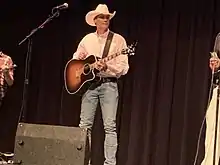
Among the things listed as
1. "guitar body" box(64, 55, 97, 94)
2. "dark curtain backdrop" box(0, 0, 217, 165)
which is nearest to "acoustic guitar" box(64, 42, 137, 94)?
"guitar body" box(64, 55, 97, 94)

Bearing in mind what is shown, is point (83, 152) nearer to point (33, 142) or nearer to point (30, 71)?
point (33, 142)

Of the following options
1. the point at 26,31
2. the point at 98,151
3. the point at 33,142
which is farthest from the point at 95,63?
the point at 26,31

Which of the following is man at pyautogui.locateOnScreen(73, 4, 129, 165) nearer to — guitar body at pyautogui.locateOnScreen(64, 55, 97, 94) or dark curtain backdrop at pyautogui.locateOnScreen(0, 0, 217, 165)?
guitar body at pyautogui.locateOnScreen(64, 55, 97, 94)

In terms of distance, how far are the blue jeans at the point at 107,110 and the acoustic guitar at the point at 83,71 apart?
0.09 meters

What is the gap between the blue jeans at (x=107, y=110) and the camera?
448 cm

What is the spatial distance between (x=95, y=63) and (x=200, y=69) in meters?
1.32

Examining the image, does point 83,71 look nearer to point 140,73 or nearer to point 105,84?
point 105,84

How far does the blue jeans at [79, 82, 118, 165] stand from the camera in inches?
176

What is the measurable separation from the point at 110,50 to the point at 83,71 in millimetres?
306

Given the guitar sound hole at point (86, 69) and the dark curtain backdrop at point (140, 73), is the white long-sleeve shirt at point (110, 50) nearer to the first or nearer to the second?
the guitar sound hole at point (86, 69)

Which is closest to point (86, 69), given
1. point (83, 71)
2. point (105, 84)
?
point (83, 71)

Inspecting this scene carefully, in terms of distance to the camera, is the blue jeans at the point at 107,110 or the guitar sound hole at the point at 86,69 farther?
the guitar sound hole at the point at 86,69

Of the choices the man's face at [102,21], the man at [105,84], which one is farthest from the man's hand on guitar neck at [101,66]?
the man's face at [102,21]

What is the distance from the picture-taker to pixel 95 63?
459 centimetres
